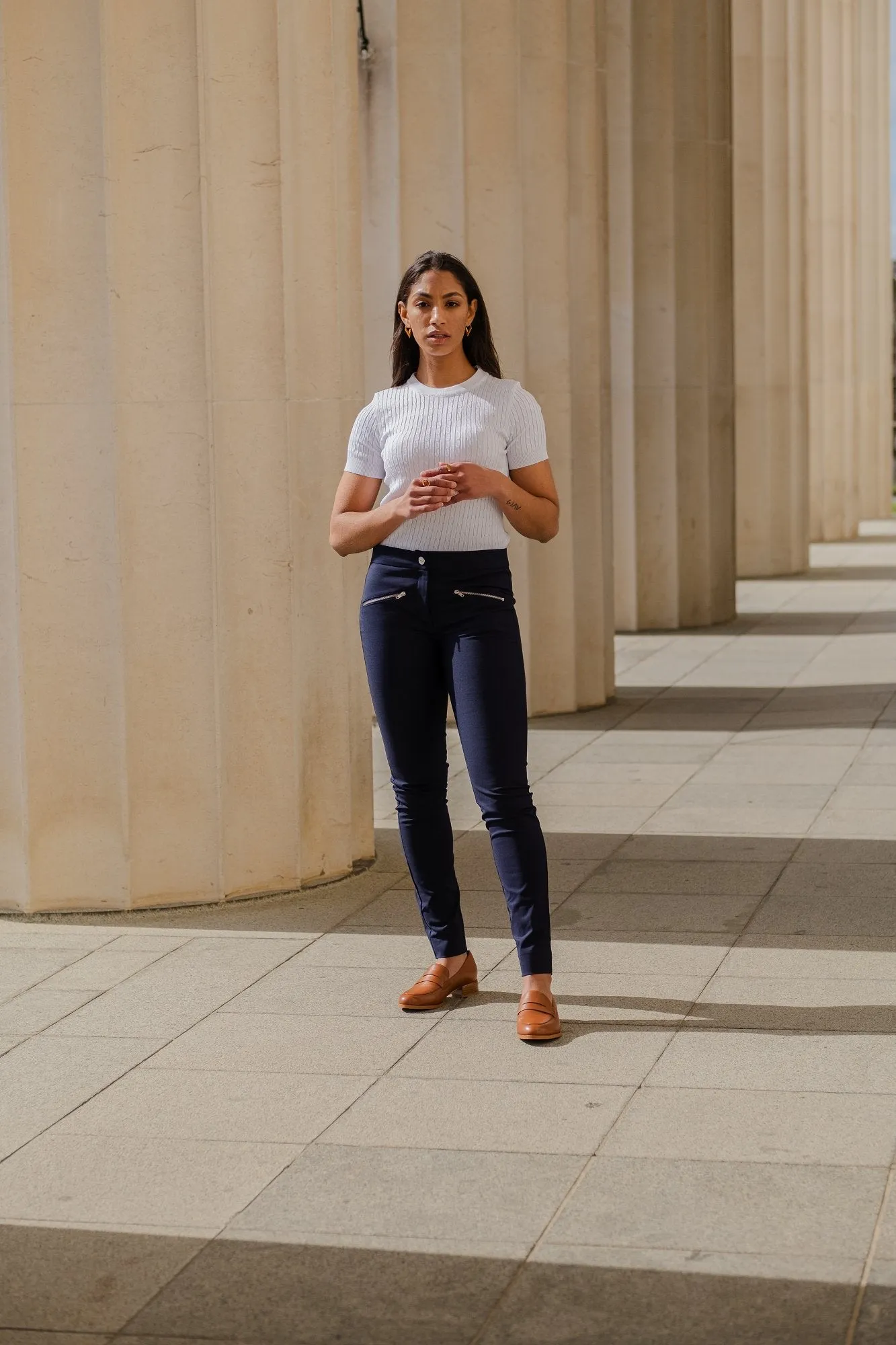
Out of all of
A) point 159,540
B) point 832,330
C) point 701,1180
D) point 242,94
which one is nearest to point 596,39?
point 242,94

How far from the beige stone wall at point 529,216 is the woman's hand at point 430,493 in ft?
22.5

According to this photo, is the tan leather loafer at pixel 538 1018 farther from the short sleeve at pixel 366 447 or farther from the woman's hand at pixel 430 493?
the short sleeve at pixel 366 447

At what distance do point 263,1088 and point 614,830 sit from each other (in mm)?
3807

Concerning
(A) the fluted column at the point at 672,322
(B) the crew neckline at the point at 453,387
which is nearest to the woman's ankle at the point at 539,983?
(B) the crew neckline at the point at 453,387

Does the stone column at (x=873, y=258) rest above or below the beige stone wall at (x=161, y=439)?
above

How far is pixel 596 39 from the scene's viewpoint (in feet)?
41.8

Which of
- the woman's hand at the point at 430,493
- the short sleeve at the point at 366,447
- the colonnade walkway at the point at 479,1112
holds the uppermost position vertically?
the short sleeve at the point at 366,447

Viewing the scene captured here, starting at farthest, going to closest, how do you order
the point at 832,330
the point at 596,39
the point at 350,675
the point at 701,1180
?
1. the point at 832,330
2. the point at 596,39
3. the point at 350,675
4. the point at 701,1180

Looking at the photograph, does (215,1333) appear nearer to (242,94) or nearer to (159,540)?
(159,540)

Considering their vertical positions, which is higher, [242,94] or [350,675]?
[242,94]

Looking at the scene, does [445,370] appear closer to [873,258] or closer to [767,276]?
[767,276]

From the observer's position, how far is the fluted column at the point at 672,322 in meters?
17.4

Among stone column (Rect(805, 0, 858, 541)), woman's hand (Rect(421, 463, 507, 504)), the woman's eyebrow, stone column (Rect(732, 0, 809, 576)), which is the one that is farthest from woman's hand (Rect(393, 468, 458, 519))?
stone column (Rect(805, 0, 858, 541))

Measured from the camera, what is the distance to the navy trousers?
5.60 meters
